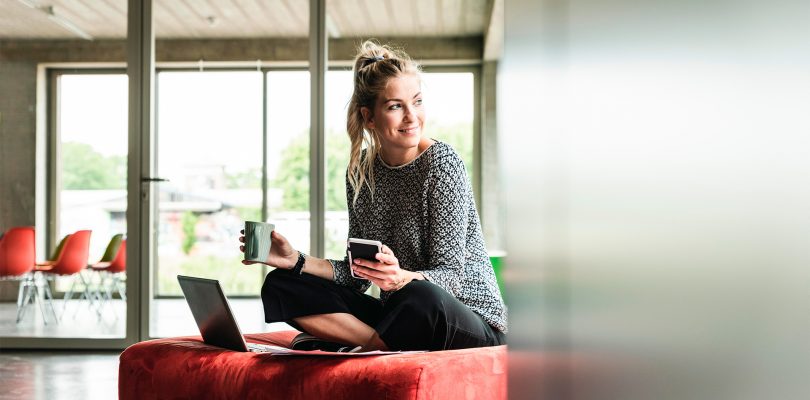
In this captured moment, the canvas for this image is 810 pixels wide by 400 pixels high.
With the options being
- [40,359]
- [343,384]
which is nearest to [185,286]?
[343,384]

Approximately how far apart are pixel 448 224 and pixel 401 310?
1.03ft

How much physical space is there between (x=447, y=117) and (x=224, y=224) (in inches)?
60.3

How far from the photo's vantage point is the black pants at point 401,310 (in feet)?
6.40

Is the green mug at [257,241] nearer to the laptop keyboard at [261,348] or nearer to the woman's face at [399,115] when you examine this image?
the laptop keyboard at [261,348]

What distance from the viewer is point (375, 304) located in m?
2.32

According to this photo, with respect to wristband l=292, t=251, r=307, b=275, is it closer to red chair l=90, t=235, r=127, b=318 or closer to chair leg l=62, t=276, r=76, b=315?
red chair l=90, t=235, r=127, b=318

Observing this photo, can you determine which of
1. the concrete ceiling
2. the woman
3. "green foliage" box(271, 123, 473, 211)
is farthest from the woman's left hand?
the concrete ceiling

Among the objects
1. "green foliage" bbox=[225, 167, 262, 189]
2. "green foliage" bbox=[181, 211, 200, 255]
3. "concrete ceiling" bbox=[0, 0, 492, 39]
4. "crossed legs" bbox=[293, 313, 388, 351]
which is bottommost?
"crossed legs" bbox=[293, 313, 388, 351]

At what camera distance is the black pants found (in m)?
1.95

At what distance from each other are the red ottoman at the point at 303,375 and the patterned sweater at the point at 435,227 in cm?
38

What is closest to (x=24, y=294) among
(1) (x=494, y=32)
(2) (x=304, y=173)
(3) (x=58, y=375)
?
(3) (x=58, y=375)

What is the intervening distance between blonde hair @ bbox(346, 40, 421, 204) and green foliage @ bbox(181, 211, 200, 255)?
9.63ft

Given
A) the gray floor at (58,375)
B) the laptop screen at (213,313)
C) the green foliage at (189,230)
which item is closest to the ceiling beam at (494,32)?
the green foliage at (189,230)

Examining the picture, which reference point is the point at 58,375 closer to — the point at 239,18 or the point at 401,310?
the point at 239,18
